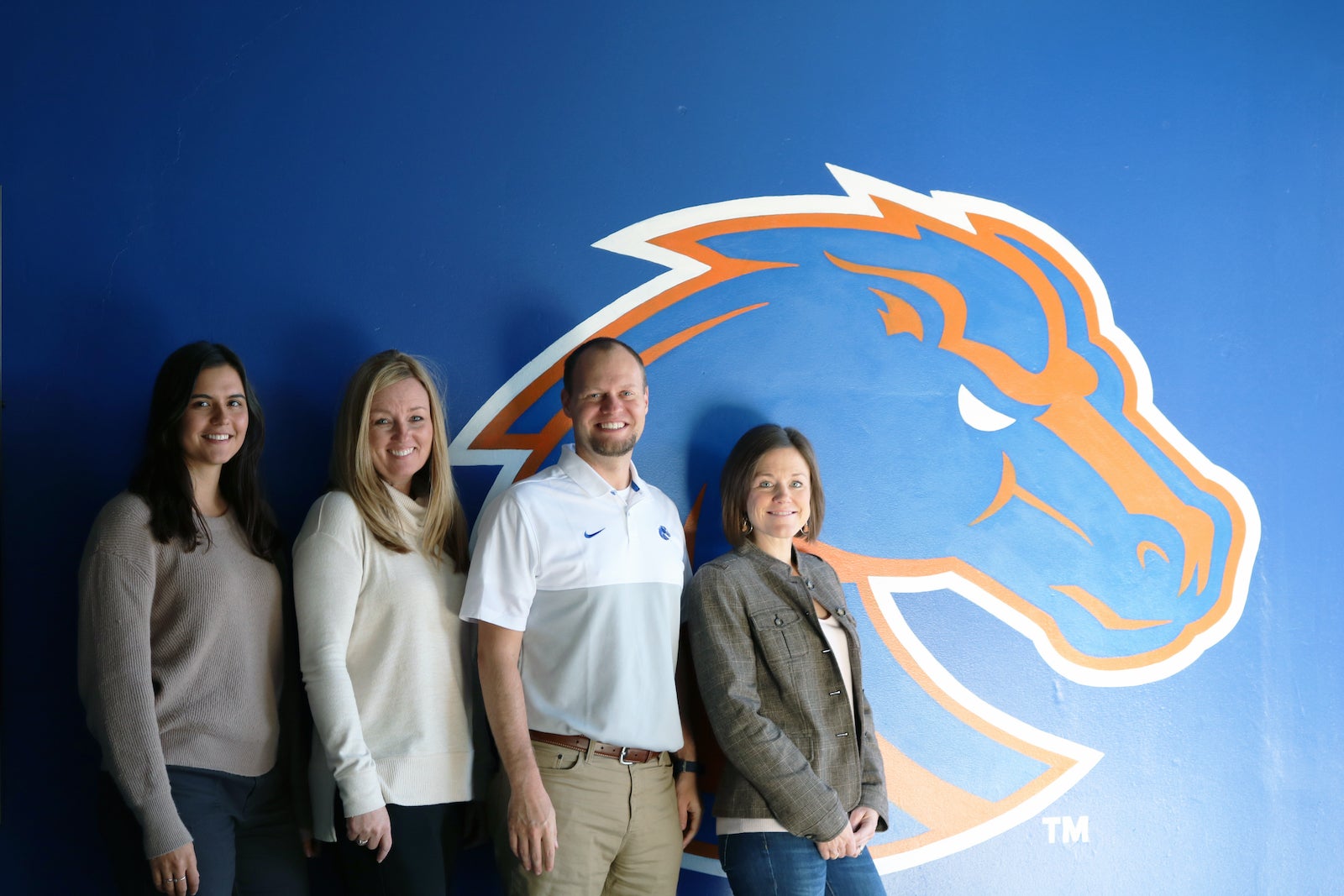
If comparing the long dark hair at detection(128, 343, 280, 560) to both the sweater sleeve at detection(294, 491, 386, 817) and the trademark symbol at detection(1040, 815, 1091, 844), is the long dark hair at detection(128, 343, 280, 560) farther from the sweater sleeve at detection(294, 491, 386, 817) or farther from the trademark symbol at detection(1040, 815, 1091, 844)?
the trademark symbol at detection(1040, 815, 1091, 844)

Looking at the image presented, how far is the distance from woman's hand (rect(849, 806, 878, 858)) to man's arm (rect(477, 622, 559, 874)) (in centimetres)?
71

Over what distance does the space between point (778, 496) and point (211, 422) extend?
133 cm

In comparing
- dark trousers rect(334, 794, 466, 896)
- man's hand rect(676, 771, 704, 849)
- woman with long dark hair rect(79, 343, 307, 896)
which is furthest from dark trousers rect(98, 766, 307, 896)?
man's hand rect(676, 771, 704, 849)

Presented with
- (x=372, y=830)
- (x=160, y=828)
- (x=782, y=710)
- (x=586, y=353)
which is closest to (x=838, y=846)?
(x=782, y=710)

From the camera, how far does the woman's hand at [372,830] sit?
1.96 m

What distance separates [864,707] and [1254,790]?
136 centimetres

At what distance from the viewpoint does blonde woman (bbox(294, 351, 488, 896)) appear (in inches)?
78.9

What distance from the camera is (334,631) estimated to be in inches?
79.8

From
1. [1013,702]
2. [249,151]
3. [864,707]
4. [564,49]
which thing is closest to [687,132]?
[564,49]

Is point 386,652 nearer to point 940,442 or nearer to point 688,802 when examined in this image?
point 688,802

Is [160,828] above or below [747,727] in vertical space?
below

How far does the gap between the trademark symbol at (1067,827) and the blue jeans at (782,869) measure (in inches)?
29.4

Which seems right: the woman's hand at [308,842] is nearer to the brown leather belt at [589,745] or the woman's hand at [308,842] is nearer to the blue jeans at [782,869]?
the brown leather belt at [589,745]

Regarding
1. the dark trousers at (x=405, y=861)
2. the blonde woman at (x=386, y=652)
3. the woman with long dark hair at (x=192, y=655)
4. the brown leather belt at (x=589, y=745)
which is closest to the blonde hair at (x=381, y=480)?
the blonde woman at (x=386, y=652)
